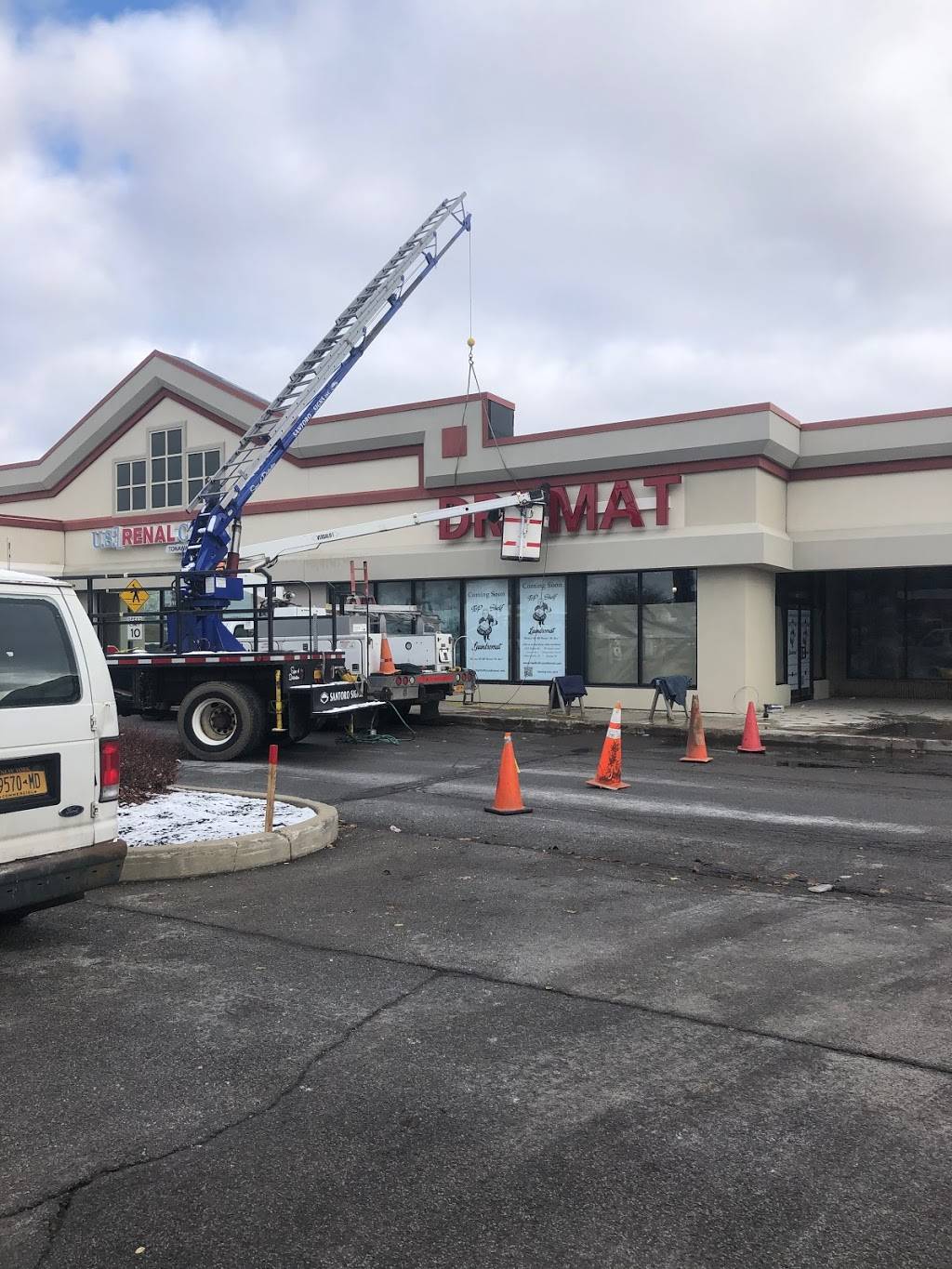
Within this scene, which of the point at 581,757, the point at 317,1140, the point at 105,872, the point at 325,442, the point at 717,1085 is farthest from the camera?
the point at 325,442

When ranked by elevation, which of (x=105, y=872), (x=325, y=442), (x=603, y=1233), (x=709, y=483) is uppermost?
(x=325, y=442)

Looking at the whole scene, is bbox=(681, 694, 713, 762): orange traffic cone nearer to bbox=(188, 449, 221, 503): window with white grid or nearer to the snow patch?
the snow patch

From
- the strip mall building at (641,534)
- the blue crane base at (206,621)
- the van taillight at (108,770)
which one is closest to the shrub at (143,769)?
the van taillight at (108,770)

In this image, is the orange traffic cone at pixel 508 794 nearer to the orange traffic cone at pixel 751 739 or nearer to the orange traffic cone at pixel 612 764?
the orange traffic cone at pixel 612 764

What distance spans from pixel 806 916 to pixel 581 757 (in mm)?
7860

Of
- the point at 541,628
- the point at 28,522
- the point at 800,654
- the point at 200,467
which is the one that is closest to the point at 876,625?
the point at 800,654

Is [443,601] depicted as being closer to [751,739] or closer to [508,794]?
[751,739]

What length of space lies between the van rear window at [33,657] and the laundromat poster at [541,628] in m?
16.1

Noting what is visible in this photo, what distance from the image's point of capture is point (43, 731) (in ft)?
18.0

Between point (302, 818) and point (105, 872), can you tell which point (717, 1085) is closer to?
point (105, 872)

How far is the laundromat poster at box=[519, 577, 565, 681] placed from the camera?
21.5 metres

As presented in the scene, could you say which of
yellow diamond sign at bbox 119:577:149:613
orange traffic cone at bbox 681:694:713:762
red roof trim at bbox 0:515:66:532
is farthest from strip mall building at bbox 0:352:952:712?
orange traffic cone at bbox 681:694:713:762

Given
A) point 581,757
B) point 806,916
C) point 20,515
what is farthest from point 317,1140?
point 20,515

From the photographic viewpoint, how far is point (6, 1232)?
10.4 feet
